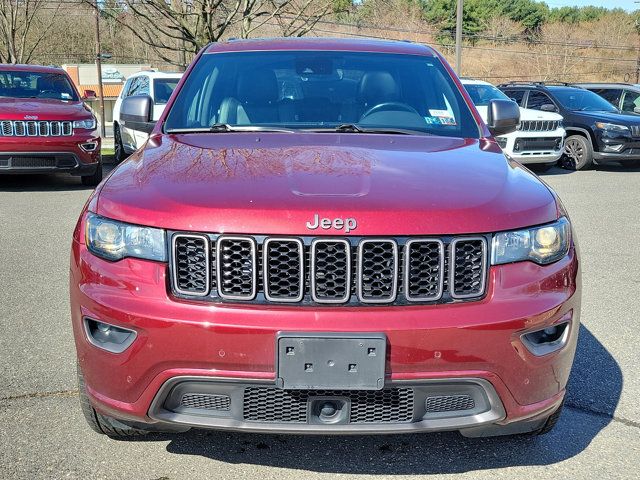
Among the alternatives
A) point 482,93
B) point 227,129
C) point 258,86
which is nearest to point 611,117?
point 482,93

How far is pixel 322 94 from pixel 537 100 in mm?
12149

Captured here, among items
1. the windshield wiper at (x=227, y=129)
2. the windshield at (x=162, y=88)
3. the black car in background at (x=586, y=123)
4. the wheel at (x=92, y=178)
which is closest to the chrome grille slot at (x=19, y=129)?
the wheel at (x=92, y=178)

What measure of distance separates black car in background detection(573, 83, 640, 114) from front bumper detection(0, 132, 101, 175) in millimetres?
11398

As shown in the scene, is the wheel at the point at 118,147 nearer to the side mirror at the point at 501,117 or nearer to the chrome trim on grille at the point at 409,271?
the side mirror at the point at 501,117

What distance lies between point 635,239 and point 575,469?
5356mm

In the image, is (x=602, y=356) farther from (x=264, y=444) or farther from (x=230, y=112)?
(x=230, y=112)

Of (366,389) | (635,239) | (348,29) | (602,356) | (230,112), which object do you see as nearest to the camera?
(366,389)

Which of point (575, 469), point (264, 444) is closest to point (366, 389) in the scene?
point (264, 444)

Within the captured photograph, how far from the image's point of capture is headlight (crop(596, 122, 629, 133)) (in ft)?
45.6

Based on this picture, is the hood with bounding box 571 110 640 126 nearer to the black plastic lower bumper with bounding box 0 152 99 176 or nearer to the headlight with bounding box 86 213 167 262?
the black plastic lower bumper with bounding box 0 152 99 176

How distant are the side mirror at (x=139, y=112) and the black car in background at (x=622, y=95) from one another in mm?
14049

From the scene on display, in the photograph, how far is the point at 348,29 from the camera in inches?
2370

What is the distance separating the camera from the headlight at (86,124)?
33.0 ft

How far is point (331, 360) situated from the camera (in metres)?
2.42
